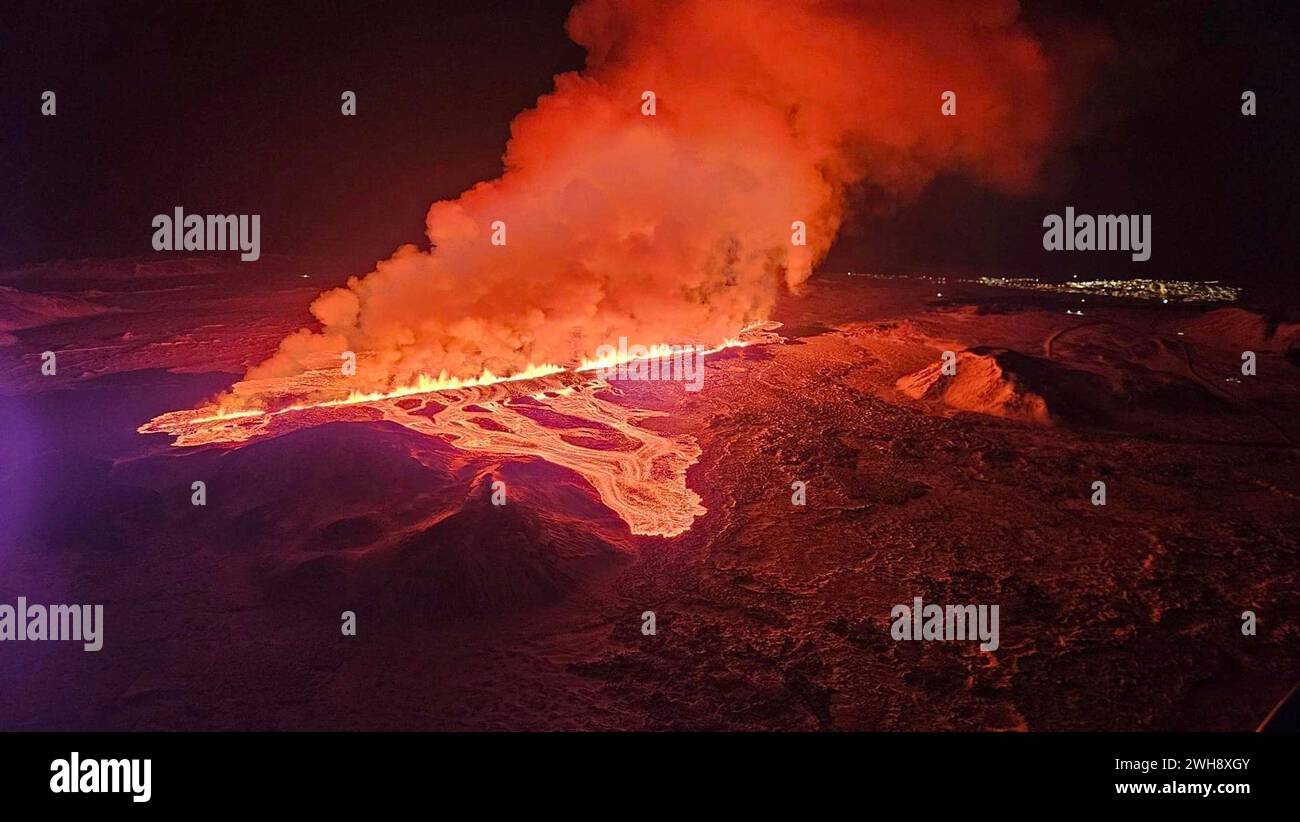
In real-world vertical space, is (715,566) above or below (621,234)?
below

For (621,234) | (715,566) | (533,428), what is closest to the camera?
(715,566)

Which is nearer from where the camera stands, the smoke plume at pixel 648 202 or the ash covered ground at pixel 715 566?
the ash covered ground at pixel 715 566

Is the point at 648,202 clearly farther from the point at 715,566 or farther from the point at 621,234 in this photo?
the point at 715,566

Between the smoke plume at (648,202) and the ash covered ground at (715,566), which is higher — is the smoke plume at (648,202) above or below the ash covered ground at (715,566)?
above

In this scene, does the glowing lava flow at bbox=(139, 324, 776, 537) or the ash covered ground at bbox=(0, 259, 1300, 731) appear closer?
the ash covered ground at bbox=(0, 259, 1300, 731)

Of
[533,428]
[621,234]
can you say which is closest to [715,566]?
[533,428]
